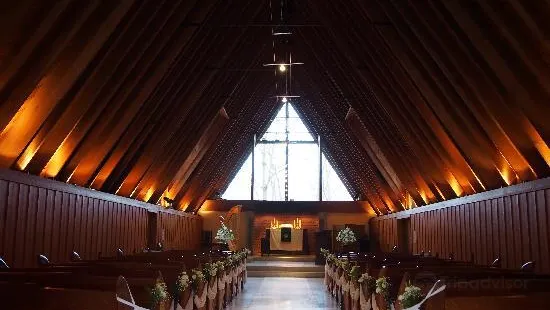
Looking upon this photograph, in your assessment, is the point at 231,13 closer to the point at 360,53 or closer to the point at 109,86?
the point at 360,53

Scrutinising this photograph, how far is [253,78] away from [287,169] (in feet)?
33.2

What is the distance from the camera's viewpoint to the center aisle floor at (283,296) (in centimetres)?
1060

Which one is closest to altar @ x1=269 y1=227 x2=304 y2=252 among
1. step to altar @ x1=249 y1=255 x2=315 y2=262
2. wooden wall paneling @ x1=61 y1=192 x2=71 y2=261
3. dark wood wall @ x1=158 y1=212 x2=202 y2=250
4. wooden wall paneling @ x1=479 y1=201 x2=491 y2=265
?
step to altar @ x1=249 y1=255 x2=315 y2=262

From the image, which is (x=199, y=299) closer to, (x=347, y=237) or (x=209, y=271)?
(x=209, y=271)

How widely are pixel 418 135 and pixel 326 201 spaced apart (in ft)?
49.6

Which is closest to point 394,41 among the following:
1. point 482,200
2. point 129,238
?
point 482,200

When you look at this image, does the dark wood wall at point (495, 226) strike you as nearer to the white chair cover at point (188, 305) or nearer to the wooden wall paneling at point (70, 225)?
the white chair cover at point (188, 305)

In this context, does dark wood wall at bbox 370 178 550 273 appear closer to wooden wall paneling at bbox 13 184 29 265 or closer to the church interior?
the church interior

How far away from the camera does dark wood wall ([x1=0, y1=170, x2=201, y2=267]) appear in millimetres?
8844

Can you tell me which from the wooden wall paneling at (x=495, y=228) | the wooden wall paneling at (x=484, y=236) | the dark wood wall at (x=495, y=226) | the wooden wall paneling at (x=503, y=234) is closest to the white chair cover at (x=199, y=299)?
the dark wood wall at (x=495, y=226)

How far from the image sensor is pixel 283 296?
1235 cm

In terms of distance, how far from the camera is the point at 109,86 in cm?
998

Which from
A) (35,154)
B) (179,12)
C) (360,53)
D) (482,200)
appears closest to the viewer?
(35,154)

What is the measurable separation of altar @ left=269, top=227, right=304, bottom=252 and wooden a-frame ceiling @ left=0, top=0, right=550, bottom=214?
30.1 feet
